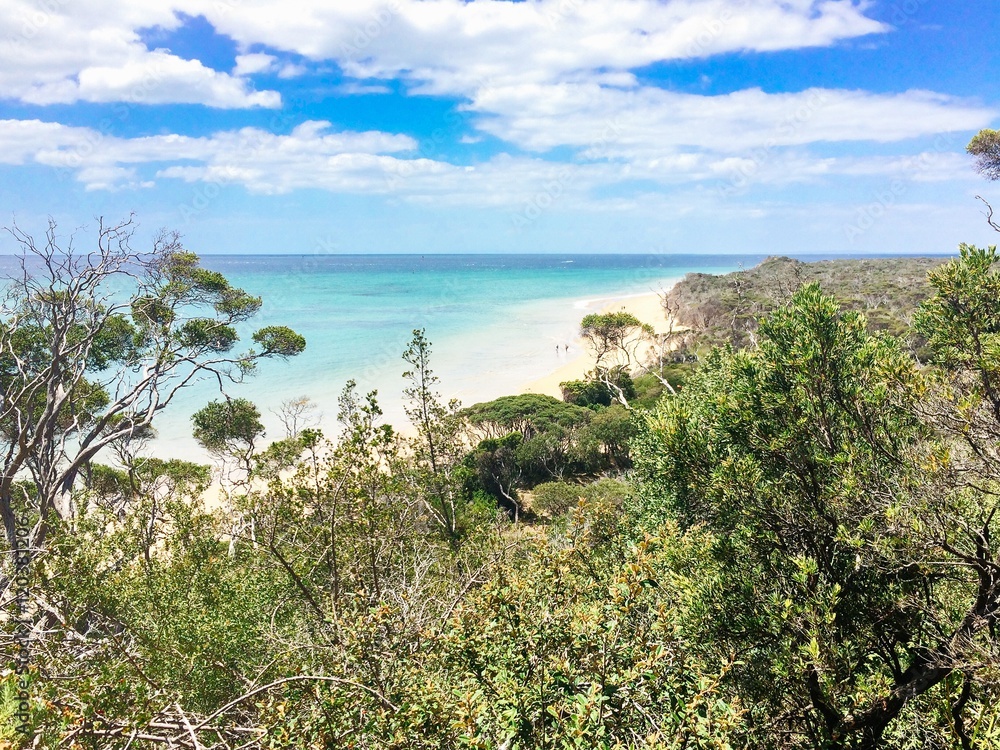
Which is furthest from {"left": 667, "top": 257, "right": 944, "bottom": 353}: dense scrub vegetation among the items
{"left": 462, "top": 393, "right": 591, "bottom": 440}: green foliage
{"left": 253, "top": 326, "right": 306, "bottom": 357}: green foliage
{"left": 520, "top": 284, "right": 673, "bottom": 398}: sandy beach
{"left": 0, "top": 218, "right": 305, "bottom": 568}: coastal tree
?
{"left": 0, "top": 218, "right": 305, "bottom": 568}: coastal tree

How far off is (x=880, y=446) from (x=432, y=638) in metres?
4.35

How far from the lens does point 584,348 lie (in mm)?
51531

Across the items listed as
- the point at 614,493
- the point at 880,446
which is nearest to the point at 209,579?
the point at 880,446

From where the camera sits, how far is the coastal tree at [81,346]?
10.2 metres

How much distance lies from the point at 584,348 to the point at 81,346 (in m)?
43.1

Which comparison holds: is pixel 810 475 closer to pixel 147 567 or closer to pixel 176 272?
pixel 147 567

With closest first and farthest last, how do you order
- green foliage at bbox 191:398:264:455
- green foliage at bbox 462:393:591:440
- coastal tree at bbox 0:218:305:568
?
1. coastal tree at bbox 0:218:305:568
2. green foliage at bbox 191:398:264:455
3. green foliage at bbox 462:393:591:440

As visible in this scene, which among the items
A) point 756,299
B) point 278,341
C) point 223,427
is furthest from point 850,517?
point 756,299

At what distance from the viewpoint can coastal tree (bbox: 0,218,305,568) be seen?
400 inches

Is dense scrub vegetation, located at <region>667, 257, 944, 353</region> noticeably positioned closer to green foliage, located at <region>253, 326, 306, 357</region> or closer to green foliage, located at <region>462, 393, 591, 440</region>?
green foliage, located at <region>462, 393, 591, 440</region>

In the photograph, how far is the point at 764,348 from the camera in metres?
6.13

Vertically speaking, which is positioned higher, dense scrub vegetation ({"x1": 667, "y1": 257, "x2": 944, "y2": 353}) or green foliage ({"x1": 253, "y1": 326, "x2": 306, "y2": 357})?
dense scrub vegetation ({"x1": 667, "y1": 257, "x2": 944, "y2": 353})

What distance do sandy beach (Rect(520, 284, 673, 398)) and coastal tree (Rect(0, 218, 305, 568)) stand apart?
73.2 ft

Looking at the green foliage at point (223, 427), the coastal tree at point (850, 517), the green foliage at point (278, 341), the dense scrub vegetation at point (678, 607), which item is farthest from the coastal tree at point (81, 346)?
the coastal tree at point (850, 517)
